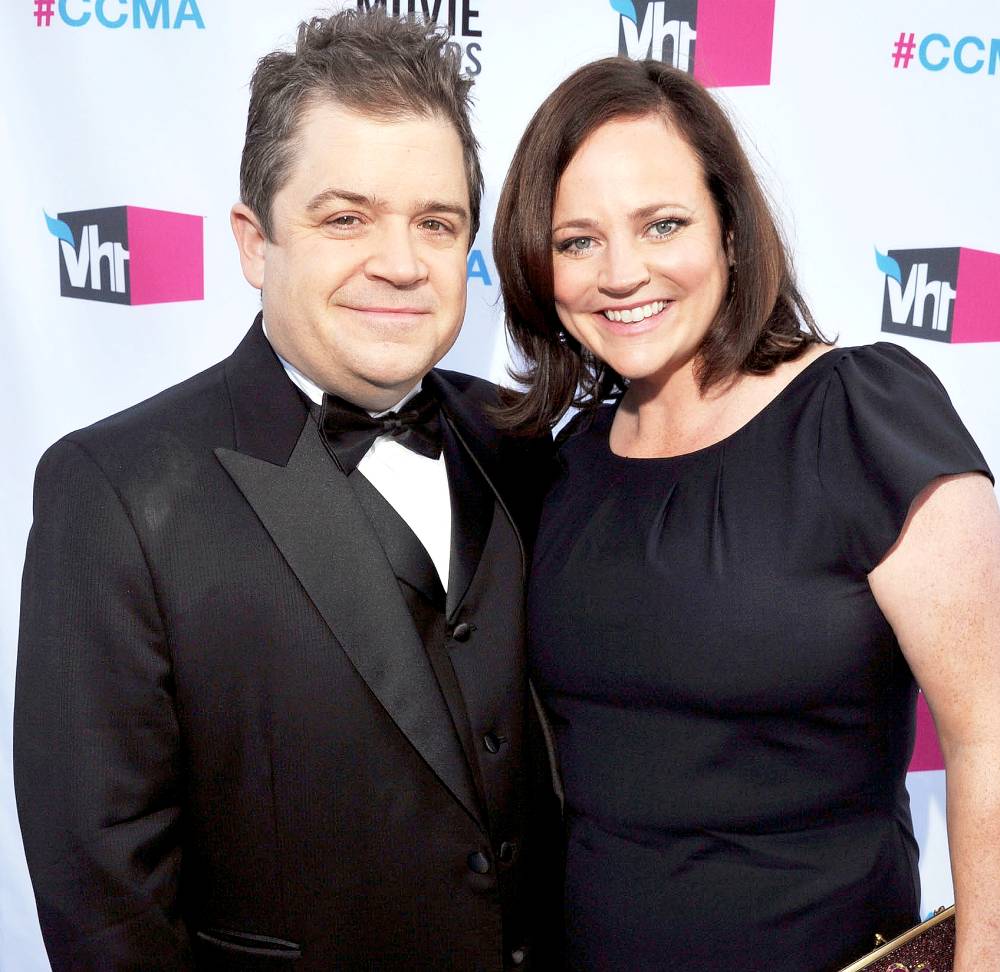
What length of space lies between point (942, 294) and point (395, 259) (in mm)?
1786

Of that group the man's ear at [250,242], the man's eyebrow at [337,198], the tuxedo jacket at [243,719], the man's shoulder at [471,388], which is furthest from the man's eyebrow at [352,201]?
the man's shoulder at [471,388]

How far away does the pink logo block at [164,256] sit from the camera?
8.13 feet

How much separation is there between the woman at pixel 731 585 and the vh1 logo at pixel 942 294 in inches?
39.9

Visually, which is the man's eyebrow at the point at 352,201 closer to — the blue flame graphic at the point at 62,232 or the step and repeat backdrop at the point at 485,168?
the step and repeat backdrop at the point at 485,168

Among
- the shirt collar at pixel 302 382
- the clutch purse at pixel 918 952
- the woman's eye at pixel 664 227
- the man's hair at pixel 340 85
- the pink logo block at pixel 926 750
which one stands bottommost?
the pink logo block at pixel 926 750

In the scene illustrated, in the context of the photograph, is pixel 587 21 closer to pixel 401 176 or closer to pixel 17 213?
pixel 401 176

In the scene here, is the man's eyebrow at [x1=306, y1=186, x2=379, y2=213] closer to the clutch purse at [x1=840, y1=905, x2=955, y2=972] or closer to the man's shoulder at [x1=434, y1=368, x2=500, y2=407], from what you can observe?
the man's shoulder at [x1=434, y1=368, x2=500, y2=407]

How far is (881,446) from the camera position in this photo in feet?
4.64

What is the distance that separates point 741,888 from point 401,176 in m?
1.19

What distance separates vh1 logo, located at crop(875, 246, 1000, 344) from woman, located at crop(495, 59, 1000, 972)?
3.33ft

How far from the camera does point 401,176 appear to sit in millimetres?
1503

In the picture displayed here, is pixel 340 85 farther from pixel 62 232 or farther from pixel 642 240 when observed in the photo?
pixel 62 232

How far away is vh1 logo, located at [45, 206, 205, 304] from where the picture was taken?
8.06ft

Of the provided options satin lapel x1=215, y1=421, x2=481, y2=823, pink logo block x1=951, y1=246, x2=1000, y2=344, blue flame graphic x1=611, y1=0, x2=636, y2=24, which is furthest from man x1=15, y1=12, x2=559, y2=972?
pink logo block x1=951, y1=246, x2=1000, y2=344
